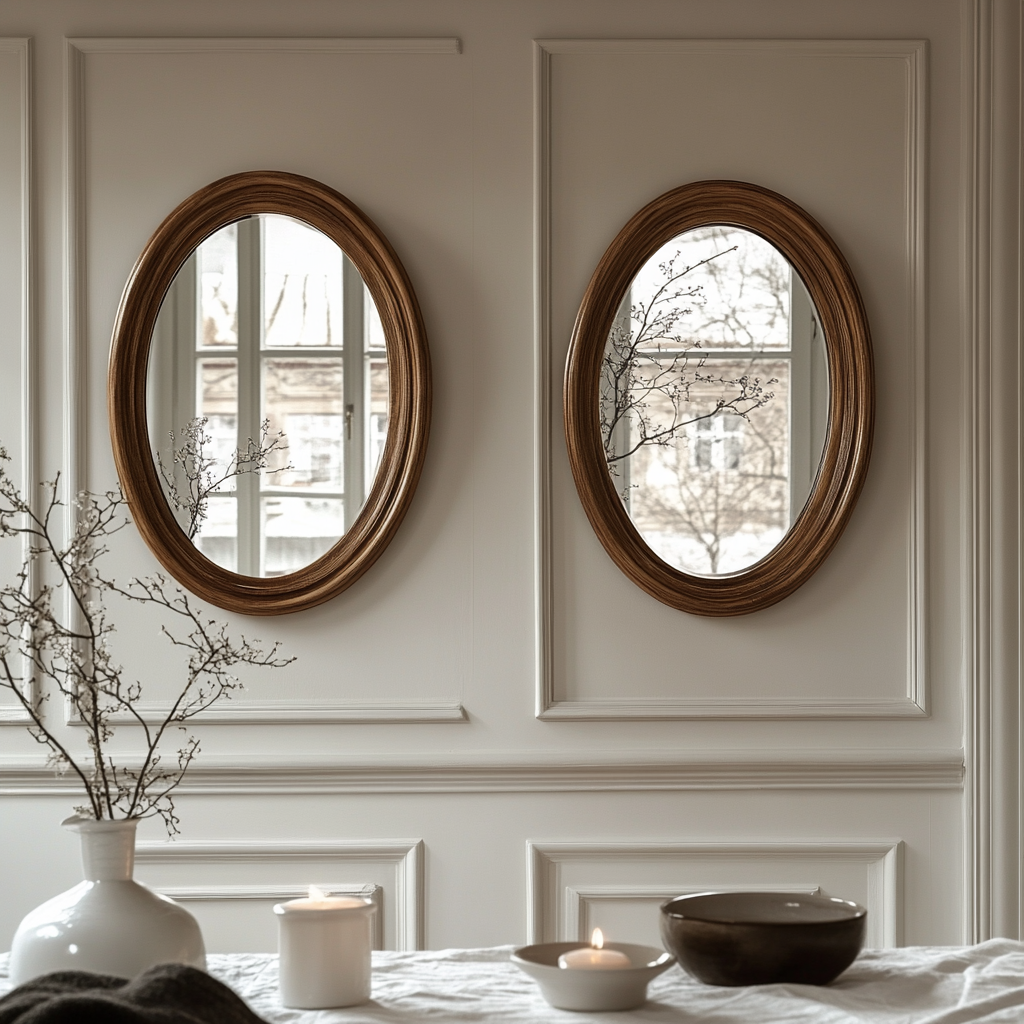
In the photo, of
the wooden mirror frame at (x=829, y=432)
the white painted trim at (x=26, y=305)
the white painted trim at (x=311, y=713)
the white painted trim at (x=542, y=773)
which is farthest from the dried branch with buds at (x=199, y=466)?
the wooden mirror frame at (x=829, y=432)

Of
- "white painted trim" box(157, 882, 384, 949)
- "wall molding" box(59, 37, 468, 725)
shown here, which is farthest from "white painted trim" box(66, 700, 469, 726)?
"white painted trim" box(157, 882, 384, 949)

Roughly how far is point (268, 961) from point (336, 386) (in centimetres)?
148

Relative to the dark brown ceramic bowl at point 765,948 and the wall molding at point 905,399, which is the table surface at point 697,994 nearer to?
the dark brown ceramic bowl at point 765,948

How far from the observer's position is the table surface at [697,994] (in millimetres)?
1094

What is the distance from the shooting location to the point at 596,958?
A: 1.14 meters

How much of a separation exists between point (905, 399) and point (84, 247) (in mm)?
1882

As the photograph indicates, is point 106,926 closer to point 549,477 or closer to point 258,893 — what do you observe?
point 258,893

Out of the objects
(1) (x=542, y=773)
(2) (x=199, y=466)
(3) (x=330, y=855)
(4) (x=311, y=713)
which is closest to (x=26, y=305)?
(2) (x=199, y=466)

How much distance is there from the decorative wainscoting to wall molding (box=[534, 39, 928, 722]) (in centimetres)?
29

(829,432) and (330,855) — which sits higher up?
(829,432)

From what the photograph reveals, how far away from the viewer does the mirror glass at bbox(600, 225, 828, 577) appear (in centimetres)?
254

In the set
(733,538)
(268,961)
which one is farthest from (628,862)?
(268,961)

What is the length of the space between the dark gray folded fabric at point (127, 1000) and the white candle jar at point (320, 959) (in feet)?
0.44

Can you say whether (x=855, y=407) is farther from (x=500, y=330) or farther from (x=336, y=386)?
(x=336, y=386)
